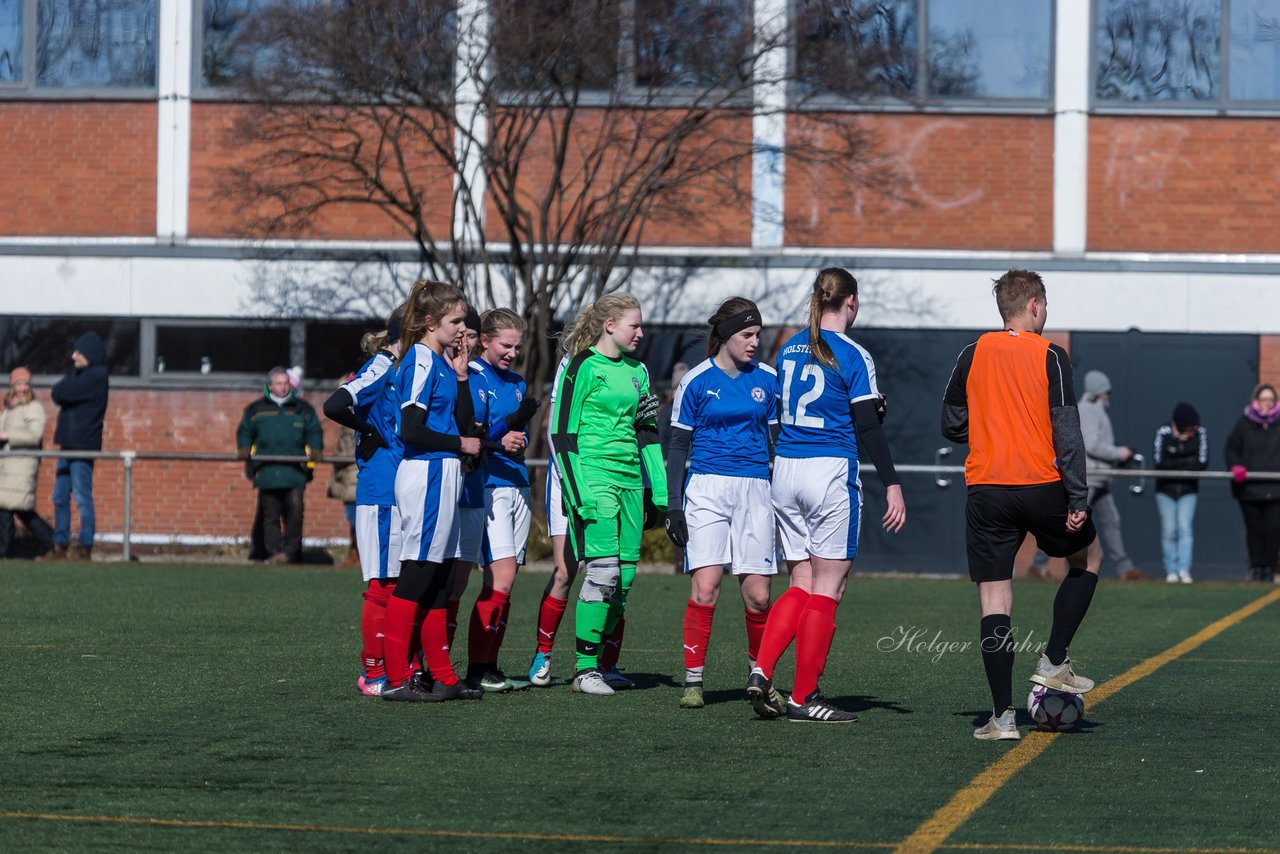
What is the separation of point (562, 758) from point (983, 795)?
162cm

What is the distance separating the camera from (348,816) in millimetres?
6082

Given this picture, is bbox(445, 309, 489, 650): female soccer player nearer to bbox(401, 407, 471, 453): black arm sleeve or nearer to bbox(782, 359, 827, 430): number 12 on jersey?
bbox(401, 407, 471, 453): black arm sleeve

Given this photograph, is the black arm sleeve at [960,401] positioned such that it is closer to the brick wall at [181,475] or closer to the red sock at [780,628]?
the red sock at [780,628]

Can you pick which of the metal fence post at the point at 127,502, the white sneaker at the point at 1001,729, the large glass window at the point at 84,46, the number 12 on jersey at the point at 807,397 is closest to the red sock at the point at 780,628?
the number 12 on jersey at the point at 807,397

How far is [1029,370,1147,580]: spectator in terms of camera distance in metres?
18.0

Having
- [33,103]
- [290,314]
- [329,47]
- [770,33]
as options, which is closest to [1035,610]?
[770,33]

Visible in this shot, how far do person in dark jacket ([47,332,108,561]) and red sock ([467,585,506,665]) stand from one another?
10267mm

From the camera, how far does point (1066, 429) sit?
7641 mm

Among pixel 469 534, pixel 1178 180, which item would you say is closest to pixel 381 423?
pixel 469 534

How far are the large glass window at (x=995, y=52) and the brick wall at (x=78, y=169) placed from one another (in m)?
9.16

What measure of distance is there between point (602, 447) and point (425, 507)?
3.03 feet

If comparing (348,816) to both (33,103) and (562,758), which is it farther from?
(33,103)

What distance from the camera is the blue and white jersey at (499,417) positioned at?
934 cm

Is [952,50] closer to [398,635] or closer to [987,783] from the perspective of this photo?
[398,635]
